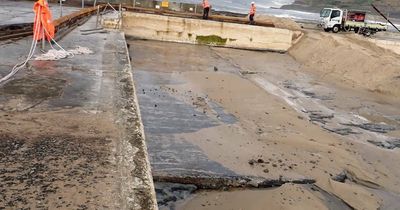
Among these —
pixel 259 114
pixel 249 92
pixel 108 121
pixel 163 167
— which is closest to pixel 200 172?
pixel 163 167

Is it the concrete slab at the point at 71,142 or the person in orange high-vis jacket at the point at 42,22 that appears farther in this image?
the person in orange high-vis jacket at the point at 42,22

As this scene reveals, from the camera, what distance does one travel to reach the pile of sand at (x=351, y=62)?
17609 millimetres

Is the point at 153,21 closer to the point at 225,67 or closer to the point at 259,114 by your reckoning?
the point at 225,67

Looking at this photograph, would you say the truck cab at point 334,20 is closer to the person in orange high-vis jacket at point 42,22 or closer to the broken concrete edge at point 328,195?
the person in orange high-vis jacket at point 42,22

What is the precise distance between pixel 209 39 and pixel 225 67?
6.11 metres

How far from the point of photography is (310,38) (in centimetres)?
2503

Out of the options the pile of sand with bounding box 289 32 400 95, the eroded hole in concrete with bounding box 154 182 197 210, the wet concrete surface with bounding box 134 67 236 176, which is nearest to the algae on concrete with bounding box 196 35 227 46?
the pile of sand with bounding box 289 32 400 95

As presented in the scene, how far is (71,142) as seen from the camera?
4617mm

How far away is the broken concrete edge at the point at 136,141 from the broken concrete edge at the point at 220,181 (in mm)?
1118

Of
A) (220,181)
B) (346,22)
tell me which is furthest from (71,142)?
(346,22)

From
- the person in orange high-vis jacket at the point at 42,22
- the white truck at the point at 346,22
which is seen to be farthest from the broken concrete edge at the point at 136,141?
the white truck at the point at 346,22

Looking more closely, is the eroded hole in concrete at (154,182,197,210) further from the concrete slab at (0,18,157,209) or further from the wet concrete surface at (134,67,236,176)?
the concrete slab at (0,18,157,209)

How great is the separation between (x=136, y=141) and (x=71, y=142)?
0.69 m

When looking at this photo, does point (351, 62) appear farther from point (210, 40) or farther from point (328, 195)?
point (328, 195)
